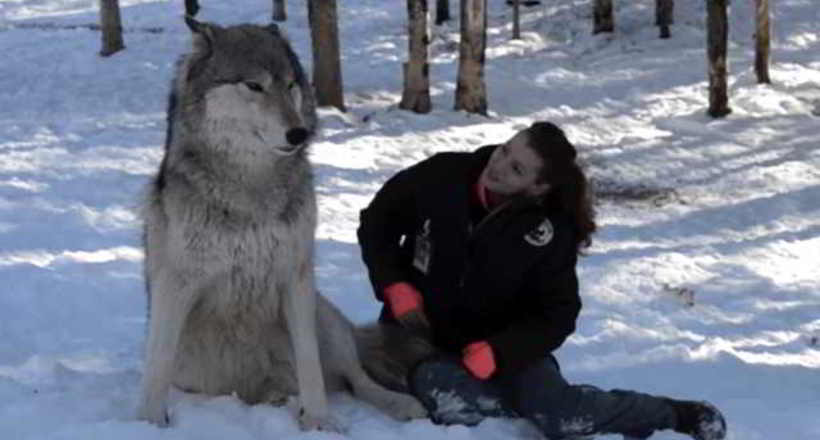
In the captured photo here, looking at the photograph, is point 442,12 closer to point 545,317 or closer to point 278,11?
point 278,11

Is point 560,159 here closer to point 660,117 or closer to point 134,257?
point 134,257

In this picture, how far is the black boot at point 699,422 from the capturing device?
4.85 metres

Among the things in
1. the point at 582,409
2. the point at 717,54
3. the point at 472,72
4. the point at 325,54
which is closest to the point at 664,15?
the point at 717,54

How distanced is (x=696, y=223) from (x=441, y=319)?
7.63 metres

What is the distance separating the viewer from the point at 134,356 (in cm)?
594

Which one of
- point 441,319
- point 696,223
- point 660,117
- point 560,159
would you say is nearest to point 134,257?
point 441,319

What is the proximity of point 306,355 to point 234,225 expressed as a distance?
2.07 feet

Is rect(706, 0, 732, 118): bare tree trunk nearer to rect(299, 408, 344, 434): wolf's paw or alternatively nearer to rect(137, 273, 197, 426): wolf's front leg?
rect(299, 408, 344, 434): wolf's paw

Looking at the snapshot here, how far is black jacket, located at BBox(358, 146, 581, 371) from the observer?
4.81 metres

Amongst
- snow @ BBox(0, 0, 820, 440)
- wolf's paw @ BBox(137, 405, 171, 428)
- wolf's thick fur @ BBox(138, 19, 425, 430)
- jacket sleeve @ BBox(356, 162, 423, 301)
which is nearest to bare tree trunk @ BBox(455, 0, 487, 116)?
snow @ BBox(0, 0, 820, 440)

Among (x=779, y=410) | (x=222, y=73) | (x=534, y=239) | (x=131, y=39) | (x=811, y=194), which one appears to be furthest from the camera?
(x=131, y=39)

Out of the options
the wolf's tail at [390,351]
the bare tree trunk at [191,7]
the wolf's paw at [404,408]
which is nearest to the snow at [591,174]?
the wolf's paw at [404,408]

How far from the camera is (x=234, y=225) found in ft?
14.6

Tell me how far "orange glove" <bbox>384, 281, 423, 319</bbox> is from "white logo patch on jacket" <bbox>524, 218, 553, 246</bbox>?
597mm
